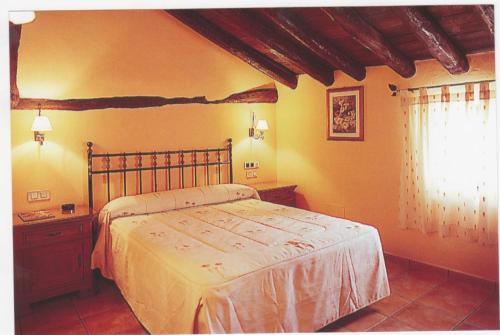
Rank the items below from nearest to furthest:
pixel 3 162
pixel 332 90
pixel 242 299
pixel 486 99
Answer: pixel 3 162, pixel 242 299, pixel 486 99, pixel 332 90

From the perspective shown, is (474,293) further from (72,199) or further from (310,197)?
(72,199)

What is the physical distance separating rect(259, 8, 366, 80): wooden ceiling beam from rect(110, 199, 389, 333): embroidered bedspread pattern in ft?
4.87

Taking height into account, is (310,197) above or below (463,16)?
below

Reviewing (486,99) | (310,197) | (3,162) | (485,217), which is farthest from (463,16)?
(3,162)

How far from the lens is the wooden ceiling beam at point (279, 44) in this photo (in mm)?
3510

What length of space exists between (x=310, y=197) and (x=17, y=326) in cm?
303

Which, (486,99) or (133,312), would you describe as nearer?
(133,312)

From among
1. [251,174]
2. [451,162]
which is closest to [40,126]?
[251,174]

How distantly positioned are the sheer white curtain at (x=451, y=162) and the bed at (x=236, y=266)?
3.04ft

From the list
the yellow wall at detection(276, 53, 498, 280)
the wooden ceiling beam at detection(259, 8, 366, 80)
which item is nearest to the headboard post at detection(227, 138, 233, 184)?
the yellow wall at detection(276, 53, 498, 280)

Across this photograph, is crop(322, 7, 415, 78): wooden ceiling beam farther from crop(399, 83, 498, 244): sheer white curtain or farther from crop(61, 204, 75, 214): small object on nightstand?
crop(61, 204, 75, 214): small object on nightstand

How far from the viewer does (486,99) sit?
3.10 metres

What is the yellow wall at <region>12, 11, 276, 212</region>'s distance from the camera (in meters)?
3.25

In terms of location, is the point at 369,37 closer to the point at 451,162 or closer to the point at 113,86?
the point at 451,162
